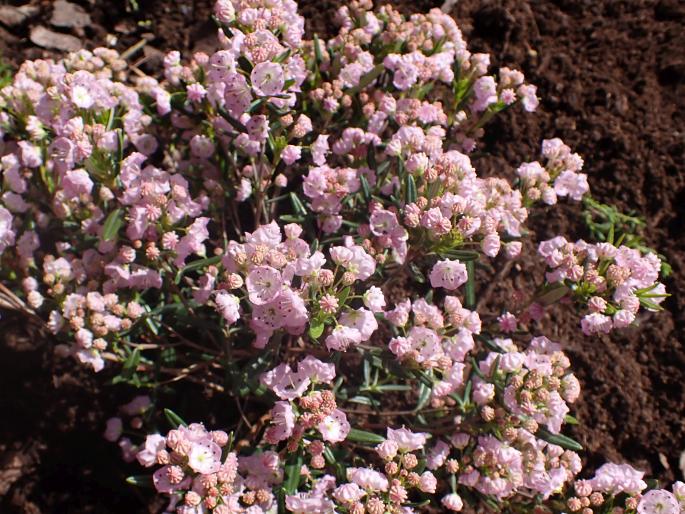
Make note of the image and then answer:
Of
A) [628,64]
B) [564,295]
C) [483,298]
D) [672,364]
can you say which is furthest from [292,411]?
[628,64]

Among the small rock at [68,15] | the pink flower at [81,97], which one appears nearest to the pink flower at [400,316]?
the pink flower at [81,97]

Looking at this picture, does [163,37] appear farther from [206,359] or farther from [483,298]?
[483,298]

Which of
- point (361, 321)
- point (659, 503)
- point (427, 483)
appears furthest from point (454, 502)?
point (361, 321)

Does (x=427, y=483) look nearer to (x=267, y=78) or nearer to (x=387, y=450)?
(x=387, y=450)

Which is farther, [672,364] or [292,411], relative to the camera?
[672,364]

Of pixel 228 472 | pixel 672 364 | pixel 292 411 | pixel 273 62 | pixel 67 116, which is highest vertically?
pixel 273 62

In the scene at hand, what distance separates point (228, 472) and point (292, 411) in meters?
0.31

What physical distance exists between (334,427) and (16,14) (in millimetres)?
3721

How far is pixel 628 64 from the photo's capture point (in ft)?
13.9

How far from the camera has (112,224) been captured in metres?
2.51

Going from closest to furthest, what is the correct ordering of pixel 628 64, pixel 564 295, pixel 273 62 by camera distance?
1. pixel 273 62
2. pixel 564 295
3. pixel 628 64

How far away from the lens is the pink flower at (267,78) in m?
2.25

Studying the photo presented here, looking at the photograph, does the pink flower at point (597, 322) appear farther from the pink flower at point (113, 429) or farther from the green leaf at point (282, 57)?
the pink flower at point (113, 429)

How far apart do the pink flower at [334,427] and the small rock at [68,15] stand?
344cm
